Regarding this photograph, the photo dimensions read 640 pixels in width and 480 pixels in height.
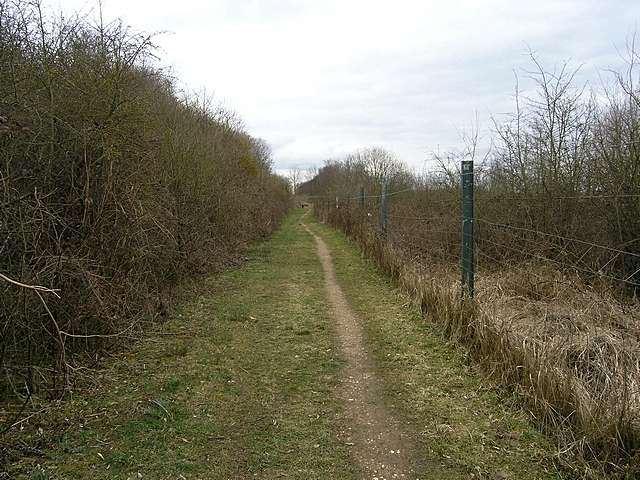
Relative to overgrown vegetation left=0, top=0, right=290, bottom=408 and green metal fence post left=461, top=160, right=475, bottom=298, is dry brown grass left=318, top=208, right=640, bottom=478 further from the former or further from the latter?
overgrown vegetation left=0, top=0, right=290, bottom=408

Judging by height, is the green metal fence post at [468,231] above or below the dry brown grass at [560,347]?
above

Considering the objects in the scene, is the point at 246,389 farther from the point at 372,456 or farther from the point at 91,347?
the point at 91,347

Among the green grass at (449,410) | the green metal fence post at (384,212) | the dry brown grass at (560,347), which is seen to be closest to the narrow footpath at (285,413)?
the green grass at (449,410)

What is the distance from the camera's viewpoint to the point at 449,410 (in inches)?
150

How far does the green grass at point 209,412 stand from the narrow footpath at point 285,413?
1 centimetres

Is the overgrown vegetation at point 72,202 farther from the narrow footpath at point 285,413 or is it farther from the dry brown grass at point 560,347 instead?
the dry brown grass at point 560,347

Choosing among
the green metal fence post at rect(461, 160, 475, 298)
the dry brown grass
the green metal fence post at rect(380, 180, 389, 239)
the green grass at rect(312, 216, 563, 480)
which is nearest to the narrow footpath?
the green grass at rect(312, 216, 563, 480)

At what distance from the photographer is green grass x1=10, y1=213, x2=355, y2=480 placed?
3029 mm

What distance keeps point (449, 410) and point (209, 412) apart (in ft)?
6.22

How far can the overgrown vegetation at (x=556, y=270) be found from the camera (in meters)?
3.14

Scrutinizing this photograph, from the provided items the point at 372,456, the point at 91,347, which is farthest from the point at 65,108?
the point at 372,456

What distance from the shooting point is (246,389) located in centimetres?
425

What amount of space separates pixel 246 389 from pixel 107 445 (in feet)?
4.21

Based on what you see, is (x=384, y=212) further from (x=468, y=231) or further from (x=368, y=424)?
(x=368, y=424)
